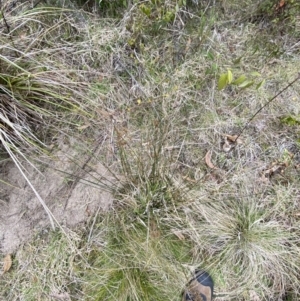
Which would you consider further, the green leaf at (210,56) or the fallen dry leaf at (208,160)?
the green leaf at (210,56)

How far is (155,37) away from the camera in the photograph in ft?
6.81

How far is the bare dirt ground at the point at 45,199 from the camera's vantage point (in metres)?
1.72

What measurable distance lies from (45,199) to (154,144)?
0.70 metres

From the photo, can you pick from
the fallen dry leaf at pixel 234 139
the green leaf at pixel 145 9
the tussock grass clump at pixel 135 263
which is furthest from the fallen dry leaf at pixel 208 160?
the green leaf at pixel 145 9

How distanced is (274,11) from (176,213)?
5.25 ft

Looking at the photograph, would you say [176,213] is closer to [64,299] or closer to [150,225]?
[150,225]

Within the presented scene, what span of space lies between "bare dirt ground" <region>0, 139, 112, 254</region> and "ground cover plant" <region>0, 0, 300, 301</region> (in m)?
0.02

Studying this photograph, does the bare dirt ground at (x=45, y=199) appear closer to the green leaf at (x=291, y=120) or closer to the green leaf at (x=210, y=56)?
the green leaf at (x=210, y=56)

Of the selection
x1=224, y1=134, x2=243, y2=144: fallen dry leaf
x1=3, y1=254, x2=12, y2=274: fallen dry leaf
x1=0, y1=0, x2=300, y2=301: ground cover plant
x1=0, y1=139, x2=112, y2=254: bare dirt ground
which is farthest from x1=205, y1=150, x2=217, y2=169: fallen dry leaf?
x1=3, y1=254, x2=12, y2=274: fallen dry leaf

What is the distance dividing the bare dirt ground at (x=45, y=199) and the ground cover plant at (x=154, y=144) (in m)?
0.02

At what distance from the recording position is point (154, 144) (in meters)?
1.66

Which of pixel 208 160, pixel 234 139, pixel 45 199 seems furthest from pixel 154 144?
pixel 45 199

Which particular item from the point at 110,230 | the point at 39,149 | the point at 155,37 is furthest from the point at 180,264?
the point at 155,37

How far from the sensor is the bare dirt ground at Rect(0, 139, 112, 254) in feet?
5.65
